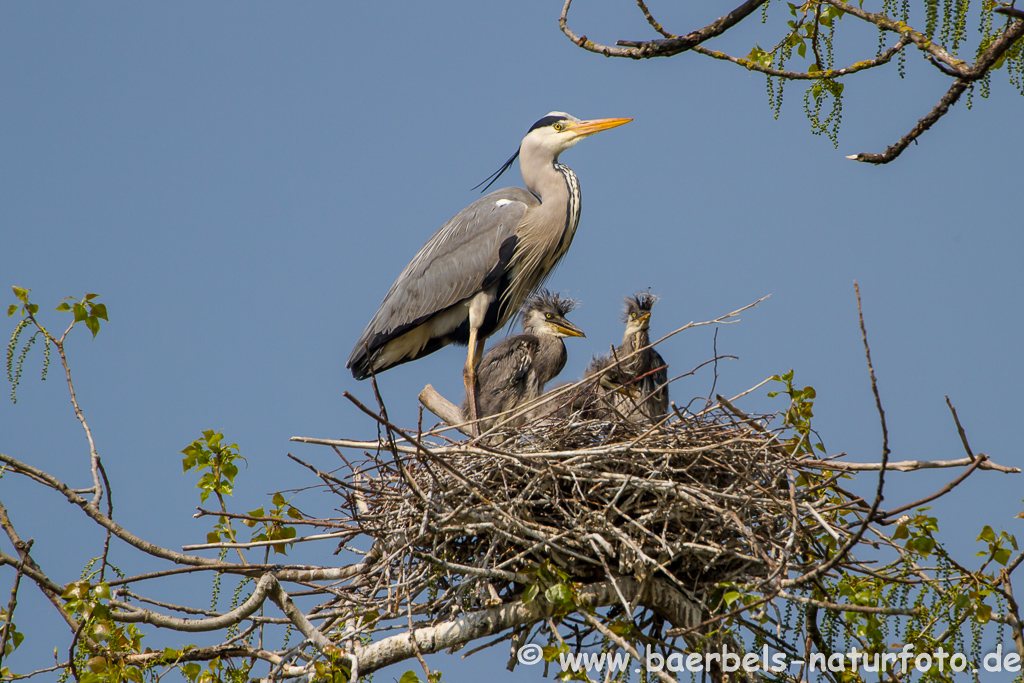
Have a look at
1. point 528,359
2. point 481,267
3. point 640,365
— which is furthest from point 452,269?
point 640,365

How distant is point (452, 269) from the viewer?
573 cm

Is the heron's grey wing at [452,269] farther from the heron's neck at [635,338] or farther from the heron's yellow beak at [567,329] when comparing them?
the heron's neck at [635,338]

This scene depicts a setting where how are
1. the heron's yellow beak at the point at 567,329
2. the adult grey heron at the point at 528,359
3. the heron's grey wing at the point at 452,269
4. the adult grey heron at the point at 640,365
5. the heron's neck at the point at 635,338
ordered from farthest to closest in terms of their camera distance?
the heron's neck at the point at 635,338 < the heron's yellow beak at the point at 567,329 < the heron's grey wing at the point at 452,269 < the adult grey heron at the point at 528,359 < the adult grey heron at the point at 640,365

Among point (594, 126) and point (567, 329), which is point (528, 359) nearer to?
point (567, 329)

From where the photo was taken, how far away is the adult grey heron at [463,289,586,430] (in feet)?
18.0

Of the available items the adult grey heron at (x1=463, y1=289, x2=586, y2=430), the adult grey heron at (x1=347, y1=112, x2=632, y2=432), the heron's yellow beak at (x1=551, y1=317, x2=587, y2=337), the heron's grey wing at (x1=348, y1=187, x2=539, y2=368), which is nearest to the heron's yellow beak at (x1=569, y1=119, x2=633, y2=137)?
the adult grey heron at (x1=347, y1=112, x2=632, y2=432)

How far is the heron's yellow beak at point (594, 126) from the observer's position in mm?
6078

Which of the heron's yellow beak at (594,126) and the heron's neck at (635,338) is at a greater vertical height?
the heron's yellow beak at (594,126)

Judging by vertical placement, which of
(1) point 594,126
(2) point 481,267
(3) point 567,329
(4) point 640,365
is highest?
(1) point 594,126

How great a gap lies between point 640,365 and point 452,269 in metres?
1.20

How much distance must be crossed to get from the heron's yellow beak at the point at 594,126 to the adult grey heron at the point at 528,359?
1002 millimetres

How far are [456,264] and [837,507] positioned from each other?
2934mm

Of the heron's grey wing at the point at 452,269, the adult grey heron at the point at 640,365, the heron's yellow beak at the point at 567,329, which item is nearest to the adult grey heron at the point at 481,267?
the heron's grey wing at the point at 452,269

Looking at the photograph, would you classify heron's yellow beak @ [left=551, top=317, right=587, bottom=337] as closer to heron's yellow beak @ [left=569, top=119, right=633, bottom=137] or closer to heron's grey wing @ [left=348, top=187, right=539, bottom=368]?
heron's grey wing @ [left=348, top=187, right=539, bottom=368]
